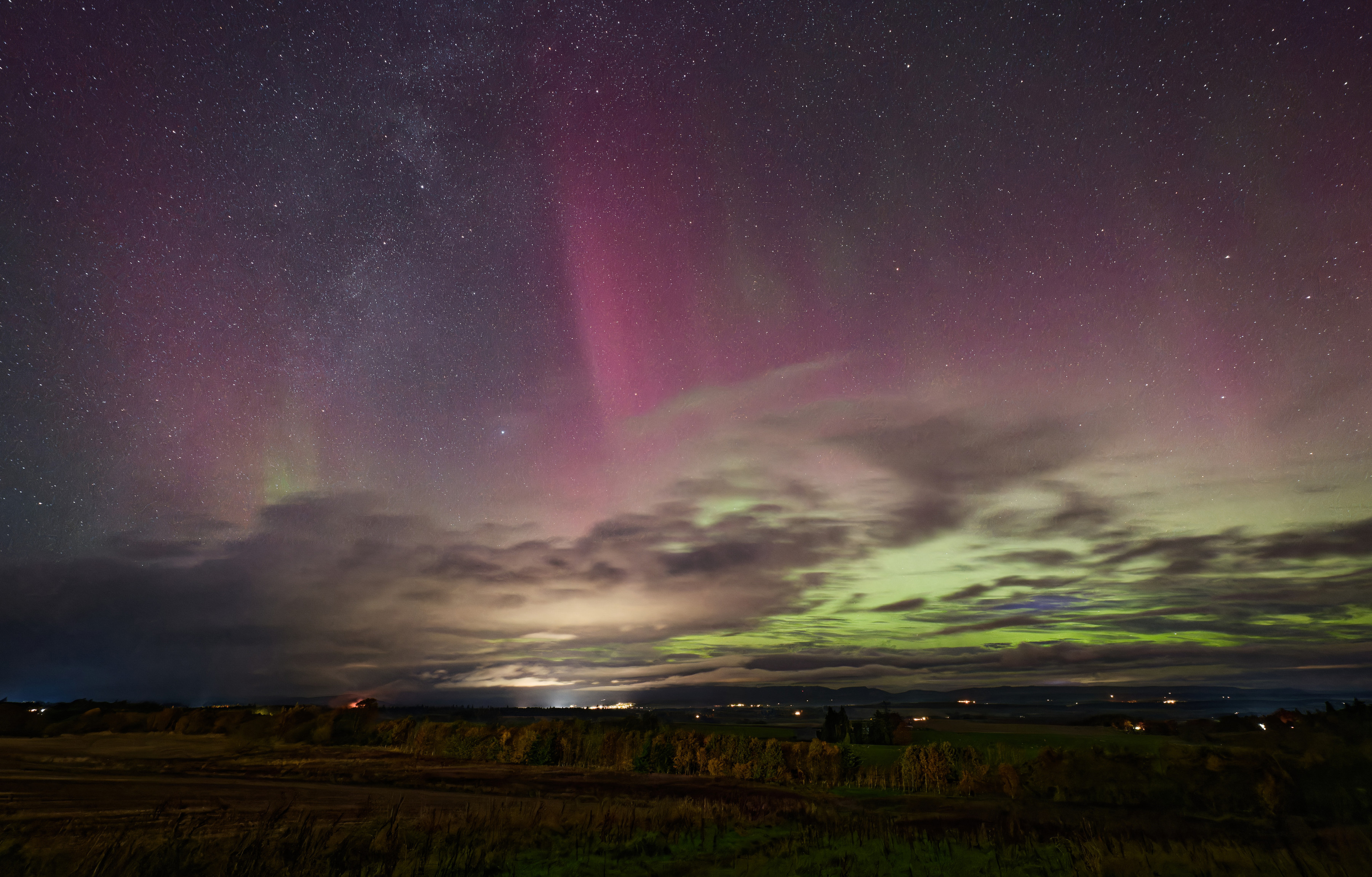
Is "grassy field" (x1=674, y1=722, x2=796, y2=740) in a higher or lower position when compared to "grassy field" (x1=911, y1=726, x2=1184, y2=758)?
higher

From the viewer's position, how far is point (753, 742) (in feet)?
180

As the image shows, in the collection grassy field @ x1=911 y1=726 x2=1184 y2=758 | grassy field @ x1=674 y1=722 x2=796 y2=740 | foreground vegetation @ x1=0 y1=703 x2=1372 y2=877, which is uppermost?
foreground vegetation @ x1=0 y1=703 x2=1372 y2=877

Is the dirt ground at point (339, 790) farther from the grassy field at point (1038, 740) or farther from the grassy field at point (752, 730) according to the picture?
the grassy field at point (752, 730)

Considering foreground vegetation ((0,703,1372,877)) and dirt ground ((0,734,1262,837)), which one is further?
dirt ground ((0,734,1262,837))

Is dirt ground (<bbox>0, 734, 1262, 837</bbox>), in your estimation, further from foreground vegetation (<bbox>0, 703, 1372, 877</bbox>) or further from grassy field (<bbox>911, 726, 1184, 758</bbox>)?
grassy field (<bbox>911, 726, 1184, 758</bbox>)

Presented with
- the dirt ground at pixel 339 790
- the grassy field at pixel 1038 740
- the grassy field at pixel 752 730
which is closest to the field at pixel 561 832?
the dirt ground at pixel 339 790

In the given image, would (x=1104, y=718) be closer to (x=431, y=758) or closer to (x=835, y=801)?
(x=835, y=801)

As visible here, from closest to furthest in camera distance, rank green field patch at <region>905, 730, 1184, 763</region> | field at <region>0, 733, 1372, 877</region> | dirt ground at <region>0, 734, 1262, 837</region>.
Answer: field at <region>0, 733, 1372, 877</region>
dirt ground at <region>0, 734, 1262, 837</region>
green field patch at <region>905, 730, 1184, 763</region>

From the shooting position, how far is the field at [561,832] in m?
14.5

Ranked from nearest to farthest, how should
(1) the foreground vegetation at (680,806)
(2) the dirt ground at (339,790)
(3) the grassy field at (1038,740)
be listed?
(1) the foreground vegetation at (680,806) → (2) the dirt ground at (339,790) → (3) the grassy field at (1038,740)

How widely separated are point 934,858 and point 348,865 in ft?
54.0

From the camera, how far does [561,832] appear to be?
20.7m

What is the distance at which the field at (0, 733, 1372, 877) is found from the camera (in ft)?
47.5

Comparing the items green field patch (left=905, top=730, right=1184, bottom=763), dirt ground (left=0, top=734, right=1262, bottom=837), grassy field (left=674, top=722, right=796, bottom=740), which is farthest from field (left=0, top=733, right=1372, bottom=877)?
grassy field (left=674, top=722, right=796, bottom=740)
